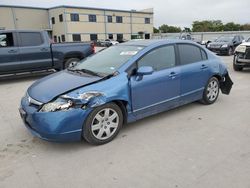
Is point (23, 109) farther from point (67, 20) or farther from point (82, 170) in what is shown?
point (67, 20)

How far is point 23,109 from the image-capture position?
3912 millimetres

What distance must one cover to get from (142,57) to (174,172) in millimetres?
2014

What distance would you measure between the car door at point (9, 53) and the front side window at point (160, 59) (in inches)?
231

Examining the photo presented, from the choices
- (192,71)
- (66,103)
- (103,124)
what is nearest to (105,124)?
(103,124)

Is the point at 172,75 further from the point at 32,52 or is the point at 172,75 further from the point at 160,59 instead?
the point at 32,52

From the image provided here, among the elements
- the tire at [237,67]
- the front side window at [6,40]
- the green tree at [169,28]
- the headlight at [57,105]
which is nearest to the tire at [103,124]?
the headlight at [57,105]

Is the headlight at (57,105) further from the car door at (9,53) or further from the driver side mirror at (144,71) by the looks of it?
the car door at (9,53)

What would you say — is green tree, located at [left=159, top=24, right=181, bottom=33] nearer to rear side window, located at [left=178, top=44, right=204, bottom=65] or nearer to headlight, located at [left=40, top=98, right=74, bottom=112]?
rear side window, located at [left=178, top=44, right=204, bottom=65]

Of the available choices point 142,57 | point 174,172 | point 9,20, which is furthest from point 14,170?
point 9,20

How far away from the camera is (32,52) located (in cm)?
897

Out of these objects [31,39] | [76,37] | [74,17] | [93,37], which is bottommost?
[93,37]

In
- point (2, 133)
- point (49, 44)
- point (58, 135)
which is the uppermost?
point (49, 44)

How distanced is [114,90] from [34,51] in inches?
242

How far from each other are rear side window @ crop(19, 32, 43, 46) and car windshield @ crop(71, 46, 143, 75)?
4.81 metres
